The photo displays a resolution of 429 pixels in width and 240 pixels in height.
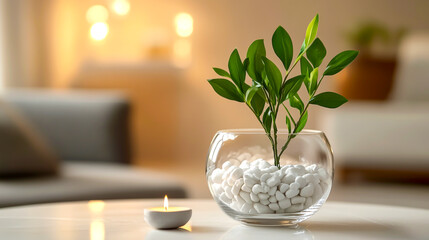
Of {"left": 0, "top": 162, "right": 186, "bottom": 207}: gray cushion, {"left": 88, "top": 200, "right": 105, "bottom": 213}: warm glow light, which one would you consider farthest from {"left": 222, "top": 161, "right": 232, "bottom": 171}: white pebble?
{"left": 0, "top": 162, "right": 186, "bottom": 207}: gray cushion

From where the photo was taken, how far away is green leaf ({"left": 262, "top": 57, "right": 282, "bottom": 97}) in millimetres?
956

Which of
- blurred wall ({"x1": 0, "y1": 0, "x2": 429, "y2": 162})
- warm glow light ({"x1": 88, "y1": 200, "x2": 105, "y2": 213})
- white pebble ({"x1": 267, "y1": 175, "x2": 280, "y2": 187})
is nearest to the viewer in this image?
white pebble ({"x1": 267, "y1": 175, "x2": 280, "y2": 187})

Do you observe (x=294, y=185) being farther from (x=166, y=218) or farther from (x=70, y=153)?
(x=70, y=153)

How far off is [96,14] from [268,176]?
14.0 ft

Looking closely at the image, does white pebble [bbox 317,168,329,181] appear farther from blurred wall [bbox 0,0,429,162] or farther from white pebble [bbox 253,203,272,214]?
blurred wall [bbox 0,0,429,162]

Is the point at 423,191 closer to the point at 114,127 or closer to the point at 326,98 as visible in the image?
the point at 114,127

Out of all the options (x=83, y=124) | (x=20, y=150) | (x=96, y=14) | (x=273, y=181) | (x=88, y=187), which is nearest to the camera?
(x=273, y=181)

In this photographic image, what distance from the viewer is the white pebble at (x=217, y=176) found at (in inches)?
37.0

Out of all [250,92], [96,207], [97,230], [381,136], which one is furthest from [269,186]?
[381,136]

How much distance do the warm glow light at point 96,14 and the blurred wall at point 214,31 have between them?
5 cm

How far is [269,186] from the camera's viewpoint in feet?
2.95

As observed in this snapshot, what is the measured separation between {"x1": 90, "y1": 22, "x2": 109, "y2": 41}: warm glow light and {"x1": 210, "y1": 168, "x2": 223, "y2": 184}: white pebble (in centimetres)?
421

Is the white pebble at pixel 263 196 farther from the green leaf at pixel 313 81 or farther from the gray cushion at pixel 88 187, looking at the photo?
the gray cushion at pixel 88 187

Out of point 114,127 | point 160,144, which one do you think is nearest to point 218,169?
point 114,127
